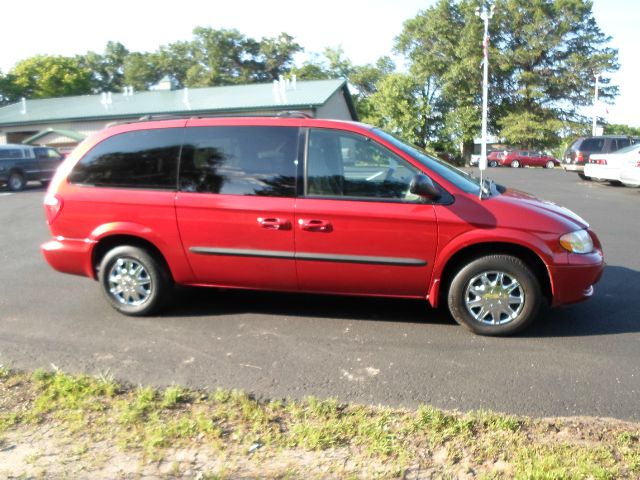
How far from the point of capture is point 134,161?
5.18m

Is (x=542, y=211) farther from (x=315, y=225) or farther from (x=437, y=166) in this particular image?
(x=315, y=225)

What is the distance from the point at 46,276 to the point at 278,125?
3776 mm

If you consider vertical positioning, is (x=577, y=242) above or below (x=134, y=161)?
below

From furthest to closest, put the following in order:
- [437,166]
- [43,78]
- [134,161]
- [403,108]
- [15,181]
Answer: [43,78], [403,108], [15,181], [134,161], [437,166]

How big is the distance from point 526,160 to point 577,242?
4177cm

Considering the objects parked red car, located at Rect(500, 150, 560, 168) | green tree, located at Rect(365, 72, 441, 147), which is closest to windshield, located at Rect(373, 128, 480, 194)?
parked red car, located at Rect(500, 150, 560, 168)

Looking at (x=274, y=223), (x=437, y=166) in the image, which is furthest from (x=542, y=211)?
(x=274, y=223)

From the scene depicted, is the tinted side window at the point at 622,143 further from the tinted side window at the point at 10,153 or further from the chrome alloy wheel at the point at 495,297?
the tinted side window at the point at 10,153

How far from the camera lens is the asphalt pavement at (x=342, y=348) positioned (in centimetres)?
372

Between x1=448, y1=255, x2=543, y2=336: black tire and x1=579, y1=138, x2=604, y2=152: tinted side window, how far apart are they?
63.0 ft

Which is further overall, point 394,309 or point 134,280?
point 394,309

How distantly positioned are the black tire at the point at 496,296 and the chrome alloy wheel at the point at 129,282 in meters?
2.71

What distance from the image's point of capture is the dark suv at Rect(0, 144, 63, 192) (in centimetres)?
1977

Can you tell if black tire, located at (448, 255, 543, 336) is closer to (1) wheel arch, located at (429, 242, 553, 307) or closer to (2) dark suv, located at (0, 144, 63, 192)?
(1) wheel arch, located at (429, 242, 553, 307)
